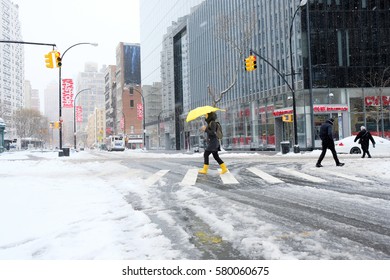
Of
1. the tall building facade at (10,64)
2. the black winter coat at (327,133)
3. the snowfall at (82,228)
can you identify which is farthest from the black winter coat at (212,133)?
the tall building facade at (10,64)

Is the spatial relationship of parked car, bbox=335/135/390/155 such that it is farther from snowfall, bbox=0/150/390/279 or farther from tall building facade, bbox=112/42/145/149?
tall building facade, bbox=112/42/145/149

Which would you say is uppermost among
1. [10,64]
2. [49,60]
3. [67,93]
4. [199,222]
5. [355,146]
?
[10,64]

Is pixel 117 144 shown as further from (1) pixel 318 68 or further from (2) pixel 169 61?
(1) pixel 318 68

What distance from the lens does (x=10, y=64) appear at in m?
128

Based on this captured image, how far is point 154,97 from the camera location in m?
72.3

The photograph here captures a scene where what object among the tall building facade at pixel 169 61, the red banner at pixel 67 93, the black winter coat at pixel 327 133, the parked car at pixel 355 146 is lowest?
the parked car at pixel 355 146

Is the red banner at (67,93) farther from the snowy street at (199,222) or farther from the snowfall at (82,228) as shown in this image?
the snowfall at (82,228)

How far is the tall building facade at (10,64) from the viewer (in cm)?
10956

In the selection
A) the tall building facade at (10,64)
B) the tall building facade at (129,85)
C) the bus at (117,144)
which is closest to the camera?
the bus at (117,144)

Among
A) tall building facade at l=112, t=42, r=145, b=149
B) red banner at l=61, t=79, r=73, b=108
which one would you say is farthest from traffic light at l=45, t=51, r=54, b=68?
tall building facade at l=112, t=42, r=145, b=149

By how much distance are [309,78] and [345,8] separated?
775 centimetres

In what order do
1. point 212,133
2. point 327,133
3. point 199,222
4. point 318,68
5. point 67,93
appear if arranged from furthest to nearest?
1. point 318,68
2. point 67,93
3. point 327,133
4. point 212,133
5. point 199,222

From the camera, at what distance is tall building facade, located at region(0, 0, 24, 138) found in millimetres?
109562

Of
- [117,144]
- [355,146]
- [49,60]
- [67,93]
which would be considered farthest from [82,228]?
[117,144]
